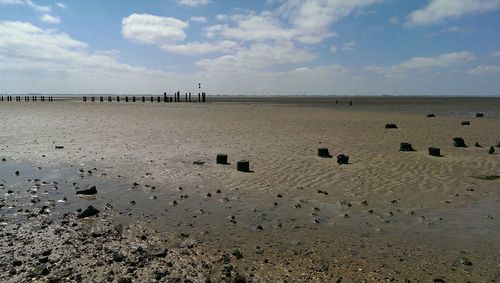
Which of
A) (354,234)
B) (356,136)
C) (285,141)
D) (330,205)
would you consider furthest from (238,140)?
(354,234)

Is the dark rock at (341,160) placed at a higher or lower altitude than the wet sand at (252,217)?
higher

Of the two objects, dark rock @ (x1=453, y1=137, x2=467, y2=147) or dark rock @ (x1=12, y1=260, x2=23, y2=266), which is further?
dark rock @ (x1=453, y1=137, x2=467, y2=147)

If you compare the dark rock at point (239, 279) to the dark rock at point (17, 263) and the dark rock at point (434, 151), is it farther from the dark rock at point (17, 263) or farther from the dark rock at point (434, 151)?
the dark rock at point (434, 151)

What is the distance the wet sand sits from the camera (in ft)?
19.3

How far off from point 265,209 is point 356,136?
1531cm

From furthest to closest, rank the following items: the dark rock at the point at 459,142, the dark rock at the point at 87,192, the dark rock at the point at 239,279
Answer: the dark rock at the point at 459,142 < the dark rock at the point at 87,192 < the dark rock at the point at 239,279

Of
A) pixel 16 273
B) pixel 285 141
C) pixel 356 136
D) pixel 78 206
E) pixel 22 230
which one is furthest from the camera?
pixel 356 136

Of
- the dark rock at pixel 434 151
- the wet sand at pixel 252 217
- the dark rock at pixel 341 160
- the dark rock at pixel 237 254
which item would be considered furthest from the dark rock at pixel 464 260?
the dark rock at pixel 434 151

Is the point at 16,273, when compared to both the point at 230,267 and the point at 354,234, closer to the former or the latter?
the point at 230,267

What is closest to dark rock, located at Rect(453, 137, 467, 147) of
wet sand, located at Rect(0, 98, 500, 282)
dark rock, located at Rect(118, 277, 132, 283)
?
wet sand, located at Rect(0, 98, 500, 282)

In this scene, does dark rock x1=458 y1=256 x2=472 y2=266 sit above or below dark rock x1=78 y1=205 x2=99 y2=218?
below

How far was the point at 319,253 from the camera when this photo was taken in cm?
647

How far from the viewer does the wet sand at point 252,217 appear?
5895mm

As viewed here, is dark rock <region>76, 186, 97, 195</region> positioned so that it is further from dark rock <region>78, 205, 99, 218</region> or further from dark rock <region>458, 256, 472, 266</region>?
dark rock <region>458, 256, 472, 266</region>
